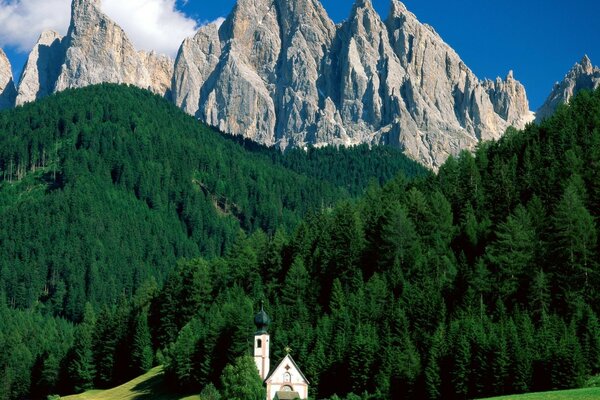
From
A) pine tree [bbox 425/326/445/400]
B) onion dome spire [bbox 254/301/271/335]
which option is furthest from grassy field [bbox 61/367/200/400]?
pine tree [bbox 425/326/445/400]

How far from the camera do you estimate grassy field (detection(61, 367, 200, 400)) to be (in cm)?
9950

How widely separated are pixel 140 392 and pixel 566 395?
5627 cm

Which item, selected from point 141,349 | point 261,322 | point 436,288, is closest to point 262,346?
point 261,322

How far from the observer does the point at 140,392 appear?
103750 mm

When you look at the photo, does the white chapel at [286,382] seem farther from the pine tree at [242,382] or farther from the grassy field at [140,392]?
the grassy field at [140,392]

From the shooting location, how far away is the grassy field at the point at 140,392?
99.5 m

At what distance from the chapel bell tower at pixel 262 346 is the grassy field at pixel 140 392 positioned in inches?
318

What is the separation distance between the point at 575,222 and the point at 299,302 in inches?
1215

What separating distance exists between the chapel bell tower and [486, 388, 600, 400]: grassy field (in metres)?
29.9

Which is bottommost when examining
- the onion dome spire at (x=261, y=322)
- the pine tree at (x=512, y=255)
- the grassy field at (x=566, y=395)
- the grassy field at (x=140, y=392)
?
the grassy field at (x=566, y=395)

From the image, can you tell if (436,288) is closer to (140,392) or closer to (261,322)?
(261,322)

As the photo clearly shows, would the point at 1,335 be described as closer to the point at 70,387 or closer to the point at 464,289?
the point at 70,387

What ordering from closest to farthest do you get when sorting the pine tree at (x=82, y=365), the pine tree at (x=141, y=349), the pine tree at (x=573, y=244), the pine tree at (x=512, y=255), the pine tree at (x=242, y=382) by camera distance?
the pine tree at (x=242, y=382)
the pine tree at (x=573, y=244)
the pine tree at (x=512, y=255)
the pine tree at (x=141, y=349)
the pine tree at (x=82, y=365)

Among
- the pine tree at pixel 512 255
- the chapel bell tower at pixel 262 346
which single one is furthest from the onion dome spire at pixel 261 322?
the pine tree at pixel 512 255
